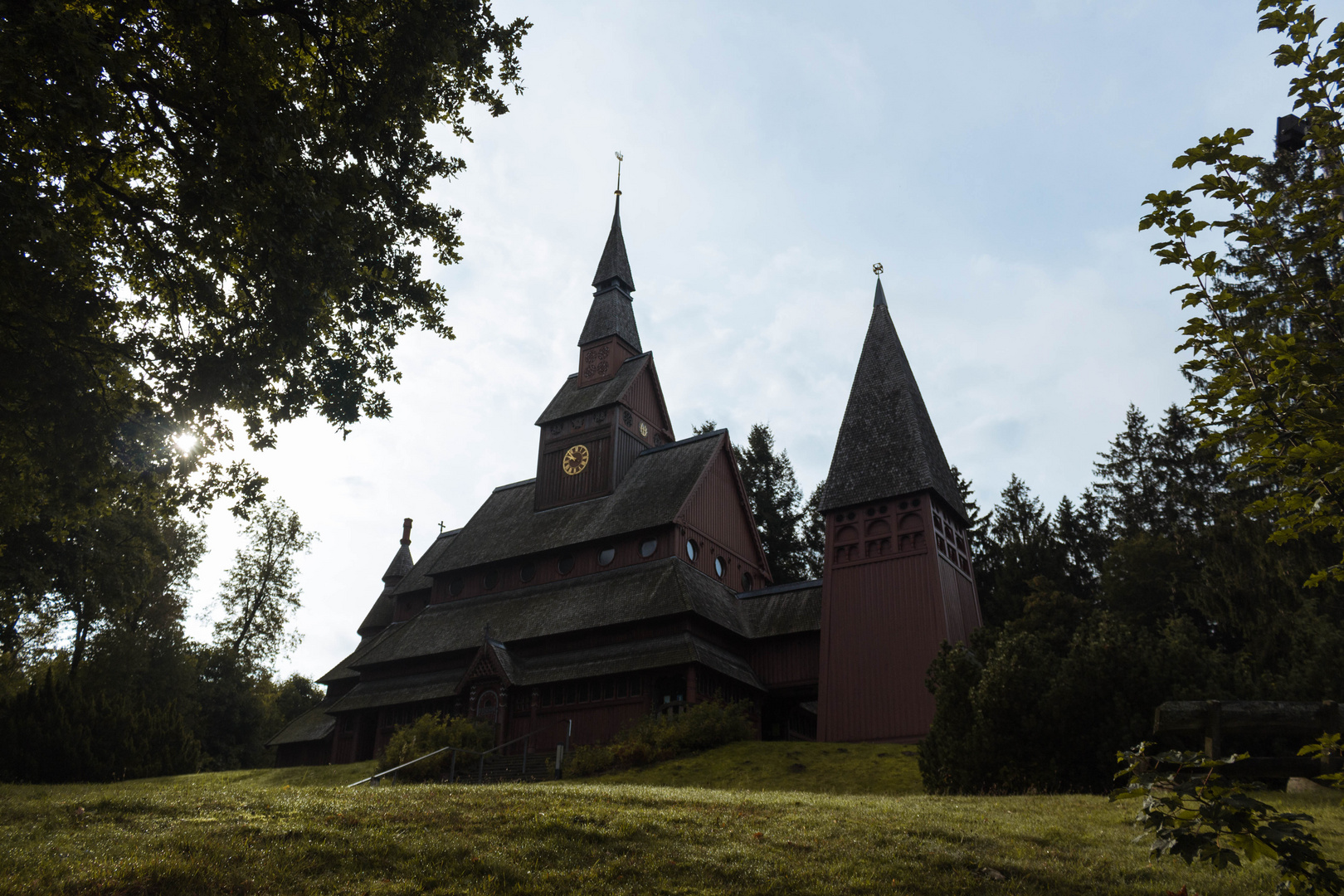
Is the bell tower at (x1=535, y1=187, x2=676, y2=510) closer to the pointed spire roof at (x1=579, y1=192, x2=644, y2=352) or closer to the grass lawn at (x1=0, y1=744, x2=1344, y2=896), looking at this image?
the pointed spire roof at (x1=579, y1=192, x2=644, y2=352)

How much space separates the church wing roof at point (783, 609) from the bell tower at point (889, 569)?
1515 mm

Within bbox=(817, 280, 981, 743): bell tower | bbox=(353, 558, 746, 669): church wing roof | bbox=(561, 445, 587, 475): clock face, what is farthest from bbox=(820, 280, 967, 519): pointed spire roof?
bbox=(561, 445, 587, 475): clock face

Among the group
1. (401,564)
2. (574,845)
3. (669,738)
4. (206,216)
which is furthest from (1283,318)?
(401,564)

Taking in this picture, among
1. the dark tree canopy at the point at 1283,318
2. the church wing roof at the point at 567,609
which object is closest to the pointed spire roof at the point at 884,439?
the church wing roof at the point at 567,609

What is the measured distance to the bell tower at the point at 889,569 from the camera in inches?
1051

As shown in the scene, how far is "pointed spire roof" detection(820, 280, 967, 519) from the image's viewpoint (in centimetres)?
2934

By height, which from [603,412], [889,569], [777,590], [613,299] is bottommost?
[889,569]

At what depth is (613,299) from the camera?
4334cm

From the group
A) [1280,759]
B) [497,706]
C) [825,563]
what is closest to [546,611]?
[497,706]

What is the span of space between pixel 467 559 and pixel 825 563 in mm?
15776

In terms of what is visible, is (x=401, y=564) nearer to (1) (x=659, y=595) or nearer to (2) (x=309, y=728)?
(2) (x=309, y=728)

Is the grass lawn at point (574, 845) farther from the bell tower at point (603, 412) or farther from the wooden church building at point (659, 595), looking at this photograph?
the bell tower at point (603, 412)

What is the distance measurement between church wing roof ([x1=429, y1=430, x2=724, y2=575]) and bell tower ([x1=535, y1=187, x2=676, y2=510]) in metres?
0.90

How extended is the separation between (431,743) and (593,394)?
17.8 metres
